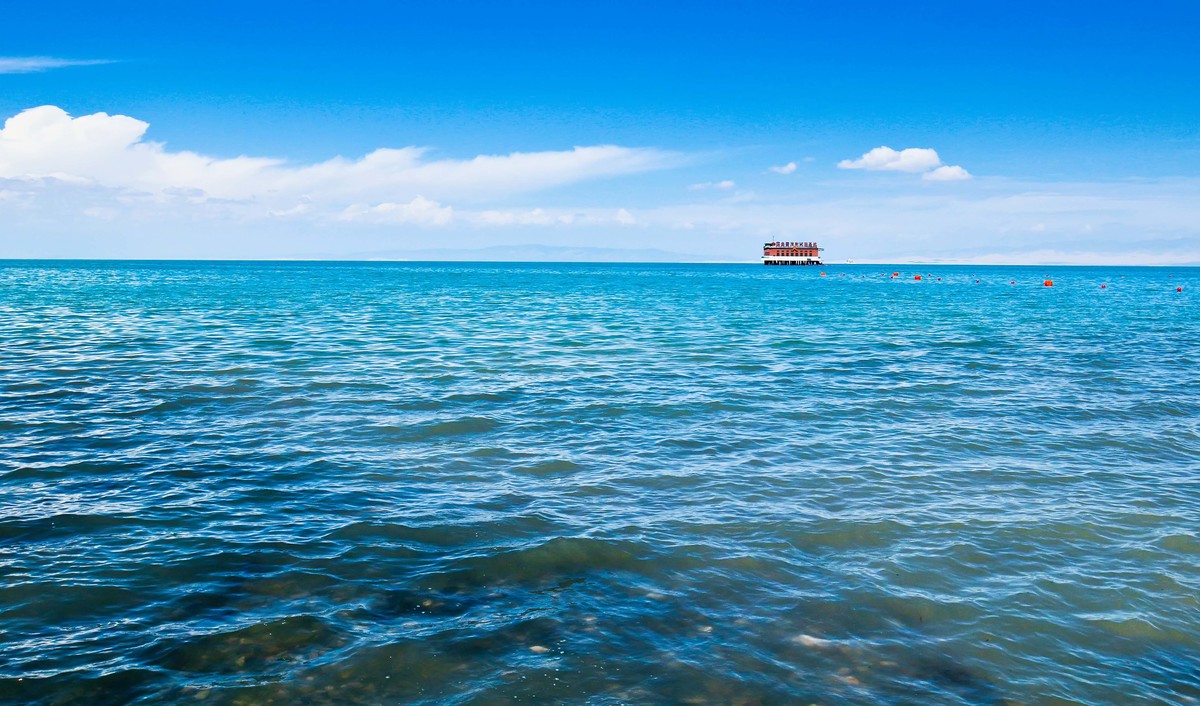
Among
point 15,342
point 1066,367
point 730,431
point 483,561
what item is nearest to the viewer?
point 483,561

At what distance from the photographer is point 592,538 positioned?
11.3 meters

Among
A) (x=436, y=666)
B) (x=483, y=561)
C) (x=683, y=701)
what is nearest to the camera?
(x=683, y=701)

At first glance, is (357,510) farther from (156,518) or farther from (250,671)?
(250,671)

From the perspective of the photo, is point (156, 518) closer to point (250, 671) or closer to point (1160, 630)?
point (250, 671)

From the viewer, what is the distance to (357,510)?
12.4 metres

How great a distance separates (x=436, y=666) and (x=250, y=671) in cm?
187

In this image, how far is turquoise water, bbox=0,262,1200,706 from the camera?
25.8ft

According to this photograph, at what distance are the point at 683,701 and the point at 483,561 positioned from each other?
400 cm

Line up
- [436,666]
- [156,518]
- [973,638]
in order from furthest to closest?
[156,518] → [973,638] → [436,666]

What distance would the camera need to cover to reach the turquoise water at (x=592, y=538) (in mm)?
7867

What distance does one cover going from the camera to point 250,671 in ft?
25.0

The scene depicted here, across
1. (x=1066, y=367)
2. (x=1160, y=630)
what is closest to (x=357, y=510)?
(x=1160, y=630)

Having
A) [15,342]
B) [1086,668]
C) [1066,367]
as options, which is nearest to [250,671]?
[1086,668]

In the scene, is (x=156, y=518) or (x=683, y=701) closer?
(x=683, y=701)
